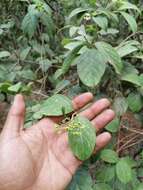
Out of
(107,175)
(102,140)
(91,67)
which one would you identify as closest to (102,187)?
(107,175)

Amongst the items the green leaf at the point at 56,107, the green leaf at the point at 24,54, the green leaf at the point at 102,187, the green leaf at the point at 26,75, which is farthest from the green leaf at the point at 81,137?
the green leaf at the point at 24,54

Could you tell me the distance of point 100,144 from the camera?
50.0 inches

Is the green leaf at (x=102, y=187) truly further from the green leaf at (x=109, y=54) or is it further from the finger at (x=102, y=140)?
the green leaf at (x=109, y=54)

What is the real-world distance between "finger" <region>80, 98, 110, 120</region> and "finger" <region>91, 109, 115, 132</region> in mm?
18

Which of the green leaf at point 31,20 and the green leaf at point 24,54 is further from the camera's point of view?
the green leaf at point 24,54

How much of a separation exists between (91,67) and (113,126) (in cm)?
24

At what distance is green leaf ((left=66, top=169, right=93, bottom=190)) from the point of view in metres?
1.25

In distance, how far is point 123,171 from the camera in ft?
4.10

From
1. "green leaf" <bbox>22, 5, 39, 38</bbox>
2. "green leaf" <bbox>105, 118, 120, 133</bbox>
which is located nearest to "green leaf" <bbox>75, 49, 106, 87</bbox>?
"green leaf" <bbox>105, 118, 120, 133</bbox>

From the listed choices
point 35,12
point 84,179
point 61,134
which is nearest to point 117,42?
point 35,12

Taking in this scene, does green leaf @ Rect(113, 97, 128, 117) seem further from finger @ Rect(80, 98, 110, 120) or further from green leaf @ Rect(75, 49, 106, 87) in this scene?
green leaf @ Rect(75, 49, 106, 87)

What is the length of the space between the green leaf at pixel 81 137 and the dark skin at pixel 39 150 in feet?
0.41

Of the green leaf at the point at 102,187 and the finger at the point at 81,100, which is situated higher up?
the finger at the point at 81,100

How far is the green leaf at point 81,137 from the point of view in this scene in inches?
43.6
